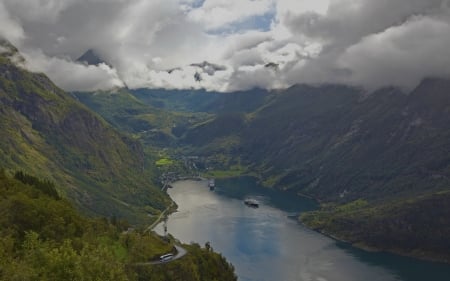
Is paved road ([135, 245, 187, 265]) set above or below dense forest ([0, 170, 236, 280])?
below

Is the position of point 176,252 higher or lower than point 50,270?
lower

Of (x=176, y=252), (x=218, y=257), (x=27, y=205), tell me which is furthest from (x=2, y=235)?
(x=218, y=257)

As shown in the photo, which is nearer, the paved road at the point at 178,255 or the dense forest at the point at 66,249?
the dense forest at the point at 66,249

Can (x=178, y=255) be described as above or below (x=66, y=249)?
below

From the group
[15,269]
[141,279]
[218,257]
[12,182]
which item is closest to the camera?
[15,269]

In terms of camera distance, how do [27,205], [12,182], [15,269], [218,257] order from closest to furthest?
[15,269], [27,205], [12,182], [218,257]

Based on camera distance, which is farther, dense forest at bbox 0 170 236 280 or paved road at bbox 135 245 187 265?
paved road at bbox 135 245 187 265

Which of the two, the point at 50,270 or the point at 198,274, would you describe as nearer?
the point at 50,270

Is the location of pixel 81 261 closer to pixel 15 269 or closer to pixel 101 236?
pixel 15 269

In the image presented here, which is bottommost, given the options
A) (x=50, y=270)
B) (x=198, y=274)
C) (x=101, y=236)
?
(x=198, y=274)

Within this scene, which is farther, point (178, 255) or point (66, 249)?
point (178, 255)

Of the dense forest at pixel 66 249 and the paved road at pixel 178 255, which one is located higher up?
the dense forest at pixel 66 249
